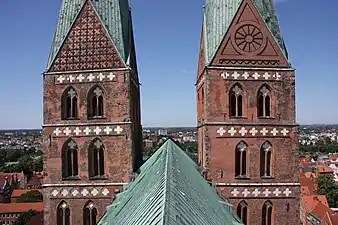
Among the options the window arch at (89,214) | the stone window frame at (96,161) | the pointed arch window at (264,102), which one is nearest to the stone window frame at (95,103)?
the stone window frame at (96,161)

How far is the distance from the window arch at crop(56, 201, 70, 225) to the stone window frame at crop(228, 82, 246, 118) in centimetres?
1049

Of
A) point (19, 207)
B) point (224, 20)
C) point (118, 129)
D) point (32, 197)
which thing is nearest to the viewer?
point (118, 129)

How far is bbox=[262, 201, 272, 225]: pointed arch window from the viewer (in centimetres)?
2241

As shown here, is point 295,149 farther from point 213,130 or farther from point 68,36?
point 68,36

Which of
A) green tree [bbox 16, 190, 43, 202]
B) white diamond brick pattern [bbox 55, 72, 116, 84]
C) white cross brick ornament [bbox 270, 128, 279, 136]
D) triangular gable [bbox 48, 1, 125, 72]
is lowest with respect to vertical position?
green tree [bbox 16, 190, 43, 202]

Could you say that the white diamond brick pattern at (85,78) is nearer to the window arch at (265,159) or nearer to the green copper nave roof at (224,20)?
the green copper nave roof at (224,20)

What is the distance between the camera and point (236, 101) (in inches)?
874

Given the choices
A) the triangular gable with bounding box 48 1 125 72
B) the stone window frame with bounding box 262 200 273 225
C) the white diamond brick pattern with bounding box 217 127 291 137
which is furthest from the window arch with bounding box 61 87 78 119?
the stone window frame with bounding box 262 200 273 225

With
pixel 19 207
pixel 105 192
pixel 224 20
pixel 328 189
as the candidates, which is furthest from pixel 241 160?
pixel 328 189

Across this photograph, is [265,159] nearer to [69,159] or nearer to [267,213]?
[267,213]

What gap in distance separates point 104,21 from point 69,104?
16.5 feet

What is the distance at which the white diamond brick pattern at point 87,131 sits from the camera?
21.7 meters

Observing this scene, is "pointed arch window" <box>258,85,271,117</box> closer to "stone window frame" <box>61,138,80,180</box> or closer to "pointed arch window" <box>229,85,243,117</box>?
"pointed arch window" <box>229,85,243,117</box>

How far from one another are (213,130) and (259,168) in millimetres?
3377
